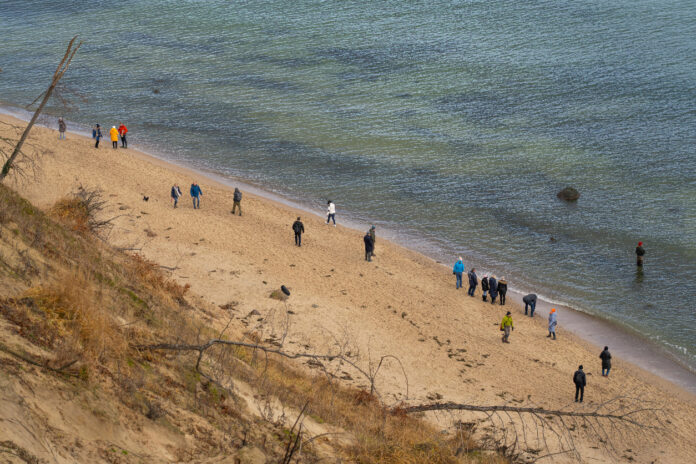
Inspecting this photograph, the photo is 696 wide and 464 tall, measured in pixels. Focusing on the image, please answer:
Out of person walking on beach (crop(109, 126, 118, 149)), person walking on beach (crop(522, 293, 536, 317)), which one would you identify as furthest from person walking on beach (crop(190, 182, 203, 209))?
person walking on beach (crop(522, 293, 536, 317))

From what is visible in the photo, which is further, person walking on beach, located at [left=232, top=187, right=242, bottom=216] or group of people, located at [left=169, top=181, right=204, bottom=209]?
person walking on beach, located at [left=232, top=187, right=242, bottom=216]

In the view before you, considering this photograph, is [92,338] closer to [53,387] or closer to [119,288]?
[53,387]

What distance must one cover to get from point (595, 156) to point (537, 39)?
23.5 m

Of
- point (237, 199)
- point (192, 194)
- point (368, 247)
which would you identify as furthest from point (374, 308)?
point (192, 194)

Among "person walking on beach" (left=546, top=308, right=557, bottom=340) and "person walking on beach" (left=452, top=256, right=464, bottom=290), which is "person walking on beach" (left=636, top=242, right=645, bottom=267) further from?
"person walking on beach" (left=452, top=256, right=464, bottom=290)

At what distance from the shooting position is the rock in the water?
124ft

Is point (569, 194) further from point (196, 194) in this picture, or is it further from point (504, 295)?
point (196, 194)

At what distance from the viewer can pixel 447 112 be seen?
164ft

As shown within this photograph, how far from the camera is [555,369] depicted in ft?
75.0

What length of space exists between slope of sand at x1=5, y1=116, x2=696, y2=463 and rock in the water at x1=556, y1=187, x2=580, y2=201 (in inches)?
410

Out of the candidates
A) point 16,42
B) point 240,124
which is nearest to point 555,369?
point 240,124

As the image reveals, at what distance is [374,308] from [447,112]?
28080 millimetres

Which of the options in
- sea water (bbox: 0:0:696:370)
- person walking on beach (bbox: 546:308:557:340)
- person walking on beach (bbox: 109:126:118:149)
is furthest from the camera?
person walking on beach (bbox: 109:126:118:149)

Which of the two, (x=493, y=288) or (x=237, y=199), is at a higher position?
(x=237, y=199)
